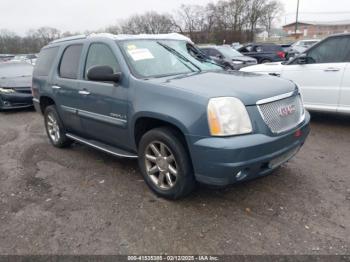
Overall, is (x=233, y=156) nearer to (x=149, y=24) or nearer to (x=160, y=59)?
(x=160, y=59)

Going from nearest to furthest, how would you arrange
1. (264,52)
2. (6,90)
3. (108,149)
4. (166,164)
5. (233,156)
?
(233,156)
(166,164)
(108,149)
(6,90)
(264,52)

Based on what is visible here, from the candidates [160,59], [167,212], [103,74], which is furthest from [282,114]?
[103,74]

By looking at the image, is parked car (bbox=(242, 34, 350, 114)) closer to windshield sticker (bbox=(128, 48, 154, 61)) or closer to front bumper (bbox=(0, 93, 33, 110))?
windshield sticker (bbox=(128, 48, 154, 61))

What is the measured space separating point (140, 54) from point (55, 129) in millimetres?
2522

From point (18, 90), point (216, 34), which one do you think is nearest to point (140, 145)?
point (18, 90)

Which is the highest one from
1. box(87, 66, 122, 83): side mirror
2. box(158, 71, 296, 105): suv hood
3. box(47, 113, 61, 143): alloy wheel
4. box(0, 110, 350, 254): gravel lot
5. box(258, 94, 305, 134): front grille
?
box(87, 66, 122, 83): side mirror

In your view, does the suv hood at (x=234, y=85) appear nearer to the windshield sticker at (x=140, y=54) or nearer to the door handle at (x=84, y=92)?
the windshield sticker at (x=140, y=54)

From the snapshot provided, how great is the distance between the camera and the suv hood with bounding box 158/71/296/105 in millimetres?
2969

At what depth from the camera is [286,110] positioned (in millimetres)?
3260

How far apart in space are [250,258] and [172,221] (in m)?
0.86

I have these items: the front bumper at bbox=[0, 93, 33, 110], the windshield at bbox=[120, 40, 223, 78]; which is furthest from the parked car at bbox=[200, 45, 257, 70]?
the windshield at bbox=[120, 40, 223, 78]

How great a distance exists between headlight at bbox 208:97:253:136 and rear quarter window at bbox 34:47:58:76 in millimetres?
3470

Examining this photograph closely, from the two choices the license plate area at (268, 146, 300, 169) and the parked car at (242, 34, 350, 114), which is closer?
the license plate area at (268, 146, 300, 169)

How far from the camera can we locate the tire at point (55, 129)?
524 cm
